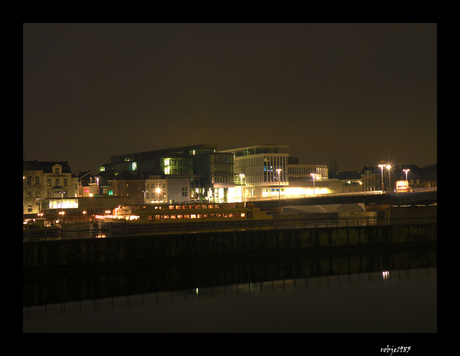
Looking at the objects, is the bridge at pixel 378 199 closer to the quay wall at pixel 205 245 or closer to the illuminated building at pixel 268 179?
the quay wall at pixel 205 245

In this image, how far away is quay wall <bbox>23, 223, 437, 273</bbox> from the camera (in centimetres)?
3994

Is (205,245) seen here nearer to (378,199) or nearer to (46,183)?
(378,199)

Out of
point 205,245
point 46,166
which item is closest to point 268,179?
point 46,166

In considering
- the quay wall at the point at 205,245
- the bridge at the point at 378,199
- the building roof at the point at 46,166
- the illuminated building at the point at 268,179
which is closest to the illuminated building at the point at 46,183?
the building roof at the point at 46,166

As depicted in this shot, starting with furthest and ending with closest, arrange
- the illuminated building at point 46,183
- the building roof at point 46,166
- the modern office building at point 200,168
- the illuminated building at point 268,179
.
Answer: the illuminated building at point 268,179 → the modern office building at point 200,168 → the building roof at point 46,166 → the illuminated building at point 46,183

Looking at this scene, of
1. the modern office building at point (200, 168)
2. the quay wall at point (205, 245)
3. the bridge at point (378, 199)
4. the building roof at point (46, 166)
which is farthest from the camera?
the modern office building at point (200, 168)

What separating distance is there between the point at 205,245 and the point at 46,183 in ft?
295

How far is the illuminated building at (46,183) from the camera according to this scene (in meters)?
115

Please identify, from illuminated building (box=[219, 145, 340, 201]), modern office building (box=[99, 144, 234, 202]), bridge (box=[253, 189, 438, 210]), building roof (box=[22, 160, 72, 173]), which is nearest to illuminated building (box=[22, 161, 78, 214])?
building roof (box=[22, 160, 72, 173])

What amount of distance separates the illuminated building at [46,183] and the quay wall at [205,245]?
245 ft

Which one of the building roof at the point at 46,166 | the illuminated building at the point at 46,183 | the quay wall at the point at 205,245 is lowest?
the quay wall at the point at 205,245

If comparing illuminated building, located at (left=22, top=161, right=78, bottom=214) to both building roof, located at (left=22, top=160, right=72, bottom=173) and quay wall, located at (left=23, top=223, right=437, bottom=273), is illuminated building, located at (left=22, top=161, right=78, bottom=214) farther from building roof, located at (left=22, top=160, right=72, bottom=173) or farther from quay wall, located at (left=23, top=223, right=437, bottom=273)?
quay wall, located at (left=23, top=223, right=437, bottom=273)

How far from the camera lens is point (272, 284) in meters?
37.3

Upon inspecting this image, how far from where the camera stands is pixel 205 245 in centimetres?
4581
